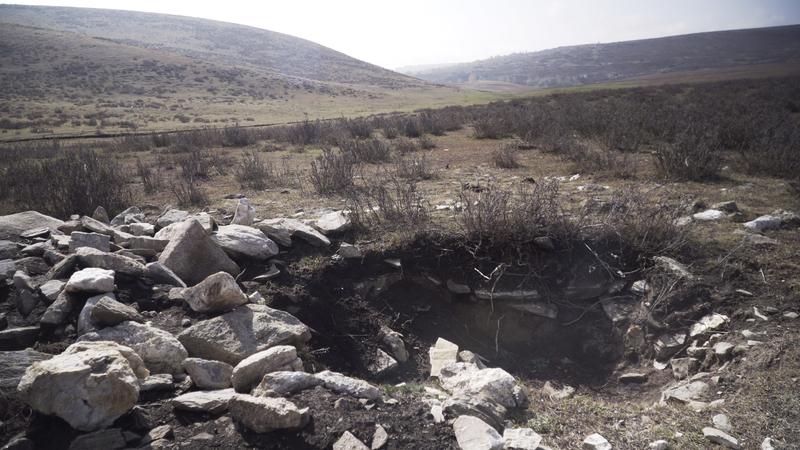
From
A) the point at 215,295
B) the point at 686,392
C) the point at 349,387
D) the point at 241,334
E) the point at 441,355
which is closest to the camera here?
the point at 349,387

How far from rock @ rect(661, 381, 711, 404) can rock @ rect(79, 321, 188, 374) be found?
128 inches

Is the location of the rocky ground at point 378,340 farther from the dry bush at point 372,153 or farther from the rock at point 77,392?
the dry bush at point 372,153

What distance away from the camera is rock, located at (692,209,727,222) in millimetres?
4865

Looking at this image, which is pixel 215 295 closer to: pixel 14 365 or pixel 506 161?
pixel 14 365

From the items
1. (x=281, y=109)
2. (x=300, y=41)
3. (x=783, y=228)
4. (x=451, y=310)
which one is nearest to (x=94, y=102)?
(x=281, y=109)

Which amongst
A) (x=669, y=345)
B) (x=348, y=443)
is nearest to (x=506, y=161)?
(x=669, y=345)

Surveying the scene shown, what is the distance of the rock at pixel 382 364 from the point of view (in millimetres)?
3523

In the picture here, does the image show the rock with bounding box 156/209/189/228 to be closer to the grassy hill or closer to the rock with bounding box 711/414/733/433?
the rock with bounding box 711/414/733/433

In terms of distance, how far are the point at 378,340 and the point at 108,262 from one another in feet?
7.52

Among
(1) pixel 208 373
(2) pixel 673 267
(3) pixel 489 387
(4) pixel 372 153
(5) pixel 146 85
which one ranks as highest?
(5) pixel 146 85

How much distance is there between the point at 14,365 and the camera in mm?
2430

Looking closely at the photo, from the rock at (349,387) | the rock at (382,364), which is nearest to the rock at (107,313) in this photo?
the rock at (349,387)

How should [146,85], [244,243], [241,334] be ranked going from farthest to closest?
[146,85] → [244,243] → [241,334]

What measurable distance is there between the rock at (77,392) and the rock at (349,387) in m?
1.02
